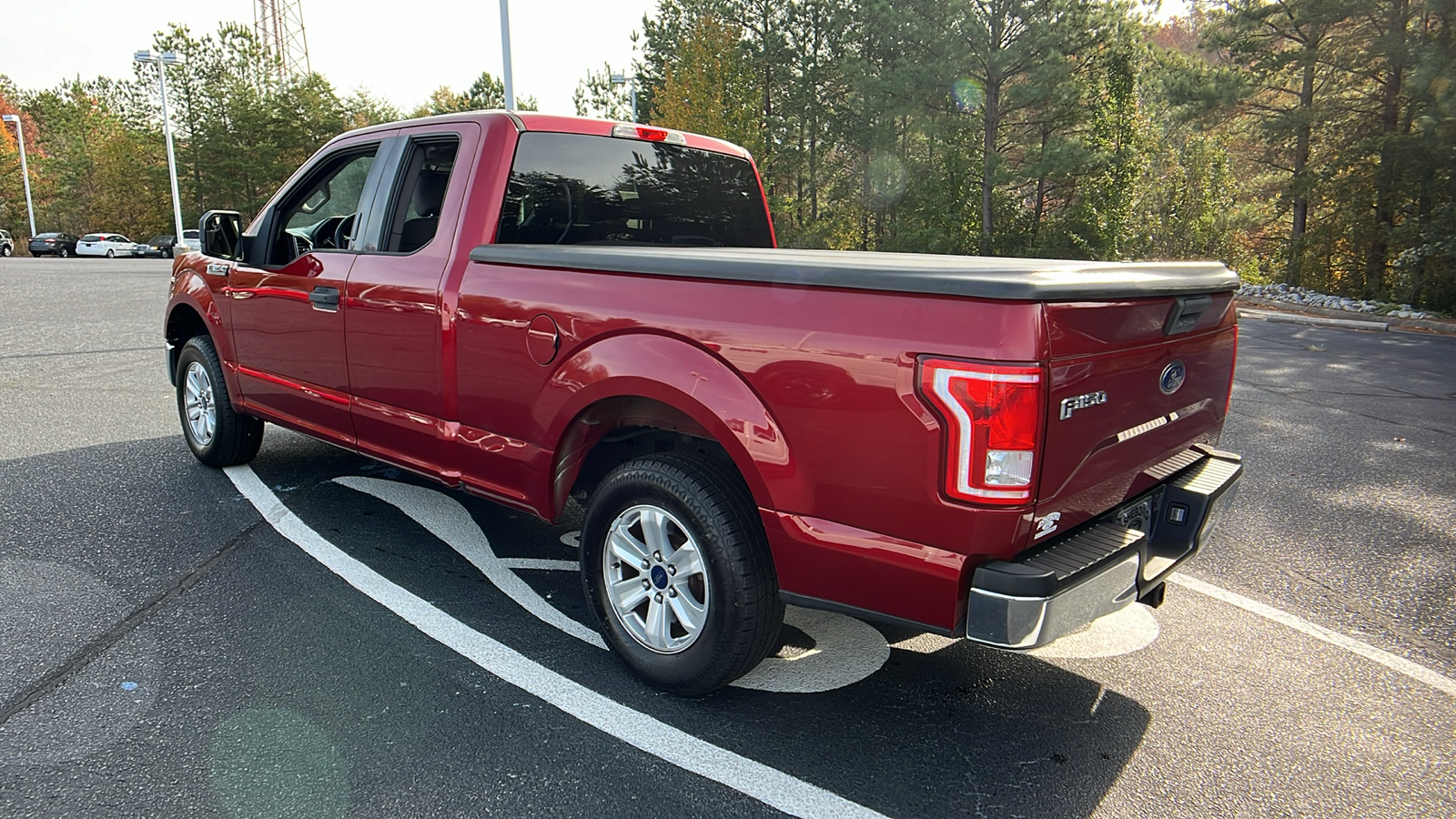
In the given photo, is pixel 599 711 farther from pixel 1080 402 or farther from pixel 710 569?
pixel 1080 402

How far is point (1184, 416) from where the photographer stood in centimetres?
295

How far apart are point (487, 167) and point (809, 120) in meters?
32.7

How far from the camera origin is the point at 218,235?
4984 millimetres

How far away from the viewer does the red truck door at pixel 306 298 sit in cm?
415

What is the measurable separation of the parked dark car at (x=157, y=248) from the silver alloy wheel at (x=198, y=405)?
160ft

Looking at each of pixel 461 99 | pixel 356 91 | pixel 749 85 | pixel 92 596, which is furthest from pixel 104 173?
pixel 92 596

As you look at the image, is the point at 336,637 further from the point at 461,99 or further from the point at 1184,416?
the point at 461,99

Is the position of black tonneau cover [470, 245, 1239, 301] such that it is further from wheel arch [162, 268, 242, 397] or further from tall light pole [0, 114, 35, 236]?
tall light pole [0, 114, 35, 236]

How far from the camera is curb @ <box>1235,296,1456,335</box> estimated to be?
629 inches

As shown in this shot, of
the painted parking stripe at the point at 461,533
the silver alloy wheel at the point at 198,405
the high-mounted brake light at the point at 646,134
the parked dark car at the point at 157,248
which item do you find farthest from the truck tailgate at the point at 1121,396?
the parked dark car at the point at 157,248

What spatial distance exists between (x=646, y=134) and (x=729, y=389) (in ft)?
6.71

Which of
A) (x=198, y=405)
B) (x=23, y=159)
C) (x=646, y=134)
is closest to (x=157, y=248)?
(x=23, y=159)

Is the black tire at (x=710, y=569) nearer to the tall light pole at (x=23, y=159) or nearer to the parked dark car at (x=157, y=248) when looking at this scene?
the parked dark car at (x=157, y=248)

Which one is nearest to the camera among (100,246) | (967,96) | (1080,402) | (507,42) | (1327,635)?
(1080,402)
